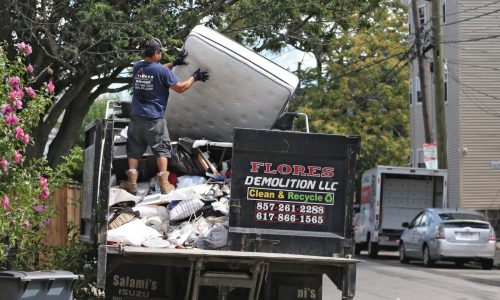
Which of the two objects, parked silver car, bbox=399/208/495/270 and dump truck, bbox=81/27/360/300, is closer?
dump truck, bbox=81/27/360/300

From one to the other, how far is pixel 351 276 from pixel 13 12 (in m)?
11.1

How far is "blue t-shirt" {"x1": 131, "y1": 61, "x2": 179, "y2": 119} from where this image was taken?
Result: 376 inches

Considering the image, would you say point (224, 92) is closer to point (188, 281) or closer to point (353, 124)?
point (188, 281)

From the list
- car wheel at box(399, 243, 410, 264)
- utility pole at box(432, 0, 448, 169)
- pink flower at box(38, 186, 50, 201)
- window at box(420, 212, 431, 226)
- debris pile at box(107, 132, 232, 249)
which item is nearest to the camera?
debris pile at box(107, 132, 232, 249)

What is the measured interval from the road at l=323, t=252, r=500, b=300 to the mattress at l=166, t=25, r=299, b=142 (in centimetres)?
451

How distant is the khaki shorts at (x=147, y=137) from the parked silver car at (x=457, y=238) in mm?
13996

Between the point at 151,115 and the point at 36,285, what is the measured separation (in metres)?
2.59

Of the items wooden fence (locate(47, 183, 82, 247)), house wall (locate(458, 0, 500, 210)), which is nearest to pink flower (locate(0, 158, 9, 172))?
wooden fence (locate(47, 183, 82, 247))

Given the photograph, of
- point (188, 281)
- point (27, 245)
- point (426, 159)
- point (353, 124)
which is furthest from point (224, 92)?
point (353, 124)

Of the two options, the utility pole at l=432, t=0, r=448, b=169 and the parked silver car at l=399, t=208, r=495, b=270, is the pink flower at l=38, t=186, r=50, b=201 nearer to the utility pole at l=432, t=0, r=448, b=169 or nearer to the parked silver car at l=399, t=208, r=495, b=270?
the parked silver car at l=399, t=208, r=495, b=270

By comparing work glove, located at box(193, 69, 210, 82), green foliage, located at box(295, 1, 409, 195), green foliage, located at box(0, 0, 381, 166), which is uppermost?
green foliage, located at box(295, 1, 409, 195)

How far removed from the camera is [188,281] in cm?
858

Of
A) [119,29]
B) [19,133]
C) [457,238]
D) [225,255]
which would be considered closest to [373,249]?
[457,238]

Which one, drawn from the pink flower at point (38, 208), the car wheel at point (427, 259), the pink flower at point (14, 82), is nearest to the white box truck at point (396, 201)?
the car wheel at point (427, 259)
